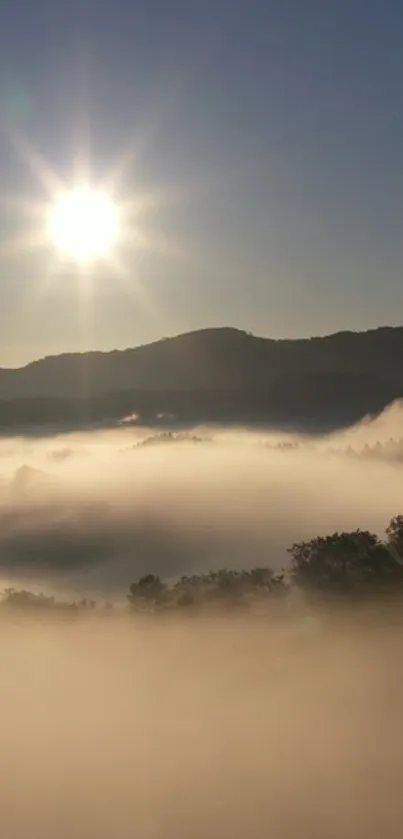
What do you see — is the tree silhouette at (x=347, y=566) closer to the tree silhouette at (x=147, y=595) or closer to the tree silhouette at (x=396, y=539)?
the tree silhouette at (x=396, y=539)

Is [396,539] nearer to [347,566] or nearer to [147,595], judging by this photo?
[347,566]

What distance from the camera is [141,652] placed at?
65062 mm

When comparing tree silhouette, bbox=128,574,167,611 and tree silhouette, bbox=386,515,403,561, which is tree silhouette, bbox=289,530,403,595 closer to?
tree silhouette, bbox=386,515,403,561

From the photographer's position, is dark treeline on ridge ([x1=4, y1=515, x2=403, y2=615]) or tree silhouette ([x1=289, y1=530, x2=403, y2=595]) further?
dark treeline on ridge ([x1=4, y1=515, x2=403, y2=615])

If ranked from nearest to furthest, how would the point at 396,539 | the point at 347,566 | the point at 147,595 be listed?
the point at 347,566
the point at 396,539
the point at 147,595

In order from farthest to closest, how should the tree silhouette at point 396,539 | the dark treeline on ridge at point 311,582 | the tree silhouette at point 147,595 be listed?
the tree silhouette at point 147,595 < the tree silhouette at point 396,539 < the dark treeline on ridge at point 311,582

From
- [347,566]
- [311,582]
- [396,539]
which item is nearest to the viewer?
[347,566]

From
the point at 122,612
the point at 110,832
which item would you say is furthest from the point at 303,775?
the point at 122,612

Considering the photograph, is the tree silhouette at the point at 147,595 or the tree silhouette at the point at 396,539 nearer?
the tree silhouette at the point at 396,539

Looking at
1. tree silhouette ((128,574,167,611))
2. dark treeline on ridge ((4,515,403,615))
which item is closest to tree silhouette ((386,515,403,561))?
dark treeline on ridge ((4,515,403,615))

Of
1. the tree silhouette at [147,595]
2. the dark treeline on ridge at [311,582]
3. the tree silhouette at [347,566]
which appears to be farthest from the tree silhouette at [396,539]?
the tree silhouette at [147,595]

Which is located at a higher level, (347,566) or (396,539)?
(396,539)

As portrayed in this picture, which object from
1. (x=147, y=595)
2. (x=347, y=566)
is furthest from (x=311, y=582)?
Answer: (x=147, y=595)

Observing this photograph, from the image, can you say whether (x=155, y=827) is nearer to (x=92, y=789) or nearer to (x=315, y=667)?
(x=92, y=789)
